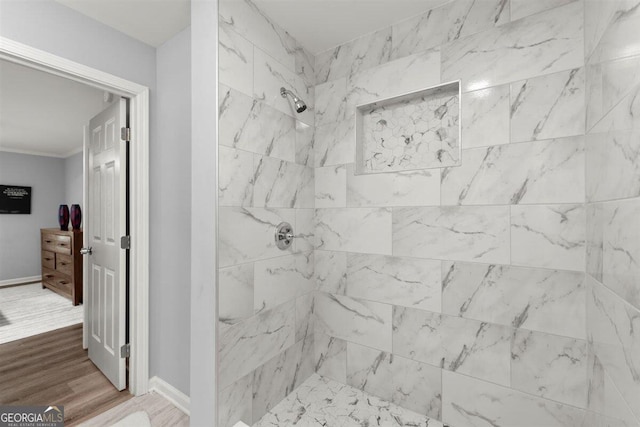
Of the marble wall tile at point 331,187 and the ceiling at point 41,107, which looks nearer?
the marble wall tile at point 331,187

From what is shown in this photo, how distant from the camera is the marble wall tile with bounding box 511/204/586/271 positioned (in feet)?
3.90

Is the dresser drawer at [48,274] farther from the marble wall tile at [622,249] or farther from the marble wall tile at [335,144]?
the marble wall tile at [622,249]

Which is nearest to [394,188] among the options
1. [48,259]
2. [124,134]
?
[124,134]

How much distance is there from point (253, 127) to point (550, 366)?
1.82 meters

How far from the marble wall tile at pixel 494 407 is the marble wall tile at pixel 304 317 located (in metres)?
0.86

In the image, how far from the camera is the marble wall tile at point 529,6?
4.07 feet

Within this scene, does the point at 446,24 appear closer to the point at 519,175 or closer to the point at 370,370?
the point at 519,175

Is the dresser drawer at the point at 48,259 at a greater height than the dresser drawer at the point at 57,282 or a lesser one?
greater

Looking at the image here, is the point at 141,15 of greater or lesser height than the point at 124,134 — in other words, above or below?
above

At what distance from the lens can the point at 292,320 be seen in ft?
5.77

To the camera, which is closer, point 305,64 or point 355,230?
point 355,230

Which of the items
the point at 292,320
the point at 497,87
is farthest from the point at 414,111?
the point at 292,320

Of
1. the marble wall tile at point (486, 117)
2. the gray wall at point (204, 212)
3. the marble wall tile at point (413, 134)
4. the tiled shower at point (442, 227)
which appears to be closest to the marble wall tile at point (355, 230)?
the tiled shower at point (442, 227)

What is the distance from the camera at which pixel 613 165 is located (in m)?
0.85
